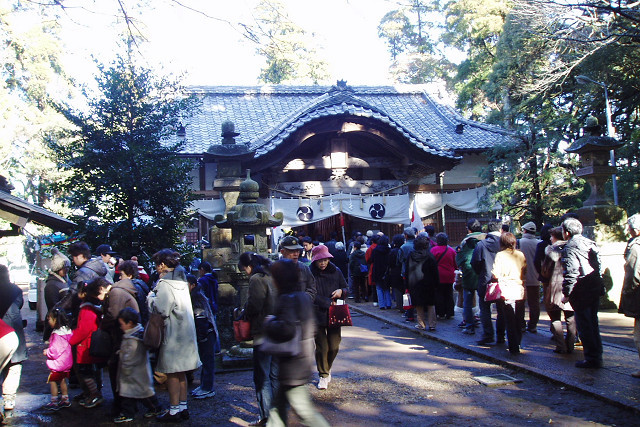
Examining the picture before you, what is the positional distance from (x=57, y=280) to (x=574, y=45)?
1630 cm

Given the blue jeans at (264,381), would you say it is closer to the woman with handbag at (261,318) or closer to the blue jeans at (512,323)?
the woman with handbag at (261,318)

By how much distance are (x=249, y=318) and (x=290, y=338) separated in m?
1.48

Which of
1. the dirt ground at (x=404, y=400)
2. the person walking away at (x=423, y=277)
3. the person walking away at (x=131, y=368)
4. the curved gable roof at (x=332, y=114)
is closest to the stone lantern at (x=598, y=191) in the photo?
the person walking away at (x=423, y=277)

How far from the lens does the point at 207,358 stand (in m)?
5.91

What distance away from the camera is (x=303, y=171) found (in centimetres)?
1780

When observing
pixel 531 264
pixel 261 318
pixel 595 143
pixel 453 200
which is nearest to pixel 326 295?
pixel 261 318

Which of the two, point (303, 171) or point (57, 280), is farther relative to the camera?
point (303, 171)

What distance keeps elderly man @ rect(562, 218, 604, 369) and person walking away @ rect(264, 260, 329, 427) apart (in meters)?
3.75

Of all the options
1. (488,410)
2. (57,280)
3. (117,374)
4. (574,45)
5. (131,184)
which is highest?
(574,45)

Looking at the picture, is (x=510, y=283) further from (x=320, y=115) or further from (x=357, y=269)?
(x=320, y=115)

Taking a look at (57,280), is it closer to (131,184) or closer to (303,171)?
(131,184)

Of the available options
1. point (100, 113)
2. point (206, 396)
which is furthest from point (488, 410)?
point (100, 113)

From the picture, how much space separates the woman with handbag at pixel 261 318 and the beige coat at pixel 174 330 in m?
0.62

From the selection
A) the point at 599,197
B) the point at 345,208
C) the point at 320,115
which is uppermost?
the point at 320,115
